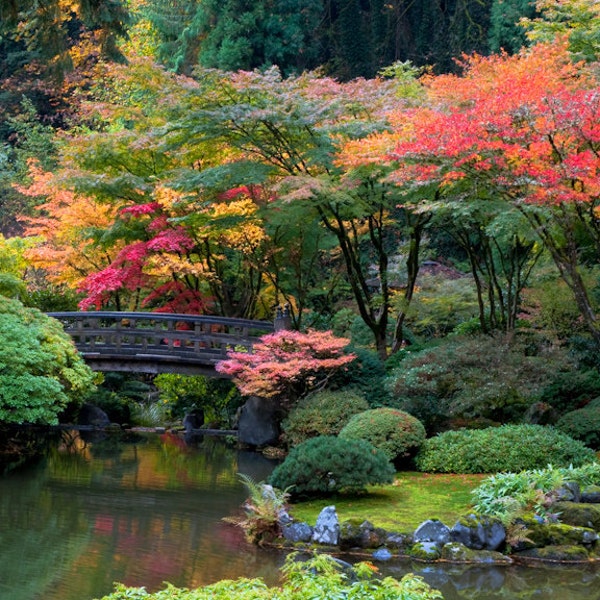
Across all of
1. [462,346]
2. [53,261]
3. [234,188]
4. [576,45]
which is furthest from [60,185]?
[576,45]

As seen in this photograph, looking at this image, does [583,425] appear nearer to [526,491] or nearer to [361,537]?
[526,491]

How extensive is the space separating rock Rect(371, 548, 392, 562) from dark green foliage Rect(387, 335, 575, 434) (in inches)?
215

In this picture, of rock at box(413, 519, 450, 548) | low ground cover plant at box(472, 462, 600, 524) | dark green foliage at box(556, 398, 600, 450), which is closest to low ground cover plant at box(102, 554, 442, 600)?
rock at box(413, 519, 450, 548)

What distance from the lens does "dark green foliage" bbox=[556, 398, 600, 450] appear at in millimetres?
14562

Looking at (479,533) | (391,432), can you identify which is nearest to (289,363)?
(391,432)

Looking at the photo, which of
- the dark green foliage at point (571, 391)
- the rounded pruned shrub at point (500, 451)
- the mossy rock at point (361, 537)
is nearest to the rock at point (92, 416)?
the rounded pruned shrub at point (500, 451)

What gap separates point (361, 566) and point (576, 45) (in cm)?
1483

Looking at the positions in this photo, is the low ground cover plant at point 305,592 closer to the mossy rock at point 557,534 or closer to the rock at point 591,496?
the mossy rock at point 557,534

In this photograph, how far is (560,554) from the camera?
1048 centimetres

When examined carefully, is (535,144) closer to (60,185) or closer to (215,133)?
(215,133)

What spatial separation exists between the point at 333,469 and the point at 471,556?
7.91 feet

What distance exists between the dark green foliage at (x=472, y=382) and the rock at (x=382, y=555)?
5467 millimetres

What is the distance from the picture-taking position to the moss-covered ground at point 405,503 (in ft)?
37.7

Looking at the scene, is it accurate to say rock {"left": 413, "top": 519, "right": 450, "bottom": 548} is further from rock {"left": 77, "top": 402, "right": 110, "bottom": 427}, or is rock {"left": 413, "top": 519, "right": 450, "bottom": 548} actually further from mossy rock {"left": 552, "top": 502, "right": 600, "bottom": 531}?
rock {"left": 77, "top": 402, "right": 110, "bottom": 427}
